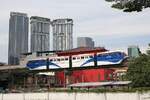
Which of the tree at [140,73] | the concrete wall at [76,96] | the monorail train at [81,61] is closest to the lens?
the concrete wall at [76,96]

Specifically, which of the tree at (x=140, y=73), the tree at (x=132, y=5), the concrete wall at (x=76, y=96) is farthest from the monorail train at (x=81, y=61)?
the tree at (x=132, y=5)

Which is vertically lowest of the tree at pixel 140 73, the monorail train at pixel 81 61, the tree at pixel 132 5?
the monorail train at pixel 81 61

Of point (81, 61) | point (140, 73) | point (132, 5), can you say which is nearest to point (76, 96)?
point (140, 73)

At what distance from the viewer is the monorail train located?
7494cm

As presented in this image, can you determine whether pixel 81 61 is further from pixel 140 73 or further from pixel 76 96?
pixel 76 96

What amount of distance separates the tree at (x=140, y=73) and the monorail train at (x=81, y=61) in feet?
88.4

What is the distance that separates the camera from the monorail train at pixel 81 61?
74.9 metres

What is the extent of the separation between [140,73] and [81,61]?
128ft

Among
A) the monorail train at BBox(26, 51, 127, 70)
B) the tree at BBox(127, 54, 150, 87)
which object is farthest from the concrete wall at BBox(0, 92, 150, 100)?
the monorail train at BBox(26, 51, 127, 70)

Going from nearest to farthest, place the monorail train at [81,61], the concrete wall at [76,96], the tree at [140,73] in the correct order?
1. the concrete wall at [76,96]
2. the tree at [140,73]
3. the monorail train at [81,61]

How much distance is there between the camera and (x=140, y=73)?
43.9 metres

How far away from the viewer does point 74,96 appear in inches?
1393

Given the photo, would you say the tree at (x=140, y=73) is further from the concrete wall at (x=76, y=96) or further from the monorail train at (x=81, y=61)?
the monorail train at (x=81, y=61)

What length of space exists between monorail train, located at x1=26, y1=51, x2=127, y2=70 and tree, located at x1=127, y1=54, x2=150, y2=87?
26.9 meters
